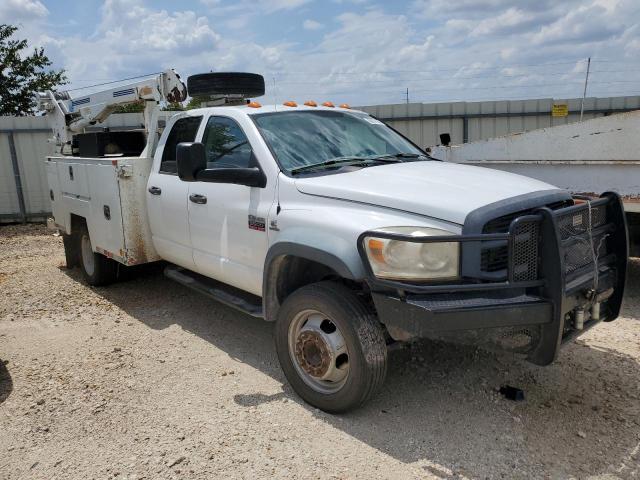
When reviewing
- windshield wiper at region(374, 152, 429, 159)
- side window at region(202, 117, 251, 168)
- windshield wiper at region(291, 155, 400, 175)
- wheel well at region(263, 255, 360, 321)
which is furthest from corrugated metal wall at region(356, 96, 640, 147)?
wheel well at region(263, 255, 360, 321)

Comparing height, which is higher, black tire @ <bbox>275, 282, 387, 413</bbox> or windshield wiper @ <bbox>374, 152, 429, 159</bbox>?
windshield wiper @ <bbox>374, 152, 429, 159</bbox>

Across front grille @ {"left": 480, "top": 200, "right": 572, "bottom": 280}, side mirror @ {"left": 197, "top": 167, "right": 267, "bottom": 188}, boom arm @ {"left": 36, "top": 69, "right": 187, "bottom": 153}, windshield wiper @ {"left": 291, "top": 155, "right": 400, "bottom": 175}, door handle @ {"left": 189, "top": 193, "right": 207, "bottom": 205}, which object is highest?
boom arm @ {"left": 36, "top": 69, "right": 187, "bottom": 153}

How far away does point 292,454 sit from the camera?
3332 millimetres

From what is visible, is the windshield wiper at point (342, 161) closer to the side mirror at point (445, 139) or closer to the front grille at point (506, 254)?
the front grille at point (506, 254)

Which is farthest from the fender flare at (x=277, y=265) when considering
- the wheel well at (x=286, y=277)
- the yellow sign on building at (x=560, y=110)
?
the yellow sign on building at (x=560, y=110)

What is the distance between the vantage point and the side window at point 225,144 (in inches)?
179

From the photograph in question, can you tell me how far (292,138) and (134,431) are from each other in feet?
7.66

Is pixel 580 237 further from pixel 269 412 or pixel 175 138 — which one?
pixel 175 138

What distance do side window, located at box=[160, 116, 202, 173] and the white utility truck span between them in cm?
2

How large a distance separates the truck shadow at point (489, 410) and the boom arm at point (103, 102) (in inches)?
105

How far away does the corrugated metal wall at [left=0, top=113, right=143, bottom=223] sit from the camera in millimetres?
11641

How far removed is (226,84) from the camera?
5797 millimetres

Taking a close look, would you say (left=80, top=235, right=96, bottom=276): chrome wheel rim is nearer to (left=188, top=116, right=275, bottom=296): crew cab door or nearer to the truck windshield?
(left=188, top=116, right=275, bottom=296): crew cab door

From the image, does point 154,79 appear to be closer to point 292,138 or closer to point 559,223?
point 292,138
